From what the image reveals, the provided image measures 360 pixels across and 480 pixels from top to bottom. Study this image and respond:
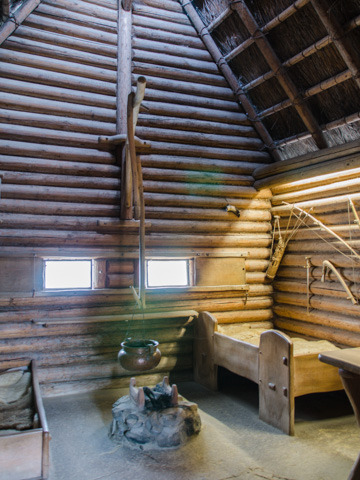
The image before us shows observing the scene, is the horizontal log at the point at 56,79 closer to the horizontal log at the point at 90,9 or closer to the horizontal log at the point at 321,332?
the horizontal log at the point at 90,9

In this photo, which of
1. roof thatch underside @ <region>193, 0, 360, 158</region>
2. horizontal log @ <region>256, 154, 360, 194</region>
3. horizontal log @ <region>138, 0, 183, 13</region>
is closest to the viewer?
horizontal log @ <region>256, 154, 360, 194</region>

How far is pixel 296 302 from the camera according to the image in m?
7.62

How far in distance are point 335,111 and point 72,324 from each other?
5.57 metres

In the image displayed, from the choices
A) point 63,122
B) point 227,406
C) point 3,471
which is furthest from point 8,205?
point 227,406

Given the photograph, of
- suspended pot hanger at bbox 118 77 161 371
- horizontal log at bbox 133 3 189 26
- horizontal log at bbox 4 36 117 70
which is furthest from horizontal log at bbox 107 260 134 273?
horizontal log at bbox 133 3 189 26

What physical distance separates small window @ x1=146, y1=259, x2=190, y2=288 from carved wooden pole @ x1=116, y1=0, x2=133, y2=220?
119cm

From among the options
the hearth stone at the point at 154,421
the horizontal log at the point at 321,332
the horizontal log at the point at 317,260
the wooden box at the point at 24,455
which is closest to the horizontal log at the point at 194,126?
the horizontal log at the point at 317,260

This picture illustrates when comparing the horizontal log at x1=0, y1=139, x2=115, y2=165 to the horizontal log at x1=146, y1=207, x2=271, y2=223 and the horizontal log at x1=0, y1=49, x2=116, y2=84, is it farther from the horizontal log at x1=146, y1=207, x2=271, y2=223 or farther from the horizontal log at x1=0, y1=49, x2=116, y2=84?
the horizontal log at x1=0, y1=49, x2=116, y2=84

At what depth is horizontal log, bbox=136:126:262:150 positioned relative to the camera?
7376mm

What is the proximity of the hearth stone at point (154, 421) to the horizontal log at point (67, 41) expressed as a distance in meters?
5.86

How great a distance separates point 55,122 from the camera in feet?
22.1

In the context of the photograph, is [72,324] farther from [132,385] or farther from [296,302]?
[296,302]

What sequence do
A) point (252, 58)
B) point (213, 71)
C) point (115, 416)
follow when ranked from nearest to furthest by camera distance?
point (115, 416), point (252, 58), point (213, 71)

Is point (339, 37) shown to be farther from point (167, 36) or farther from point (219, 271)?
point (219, 271)
